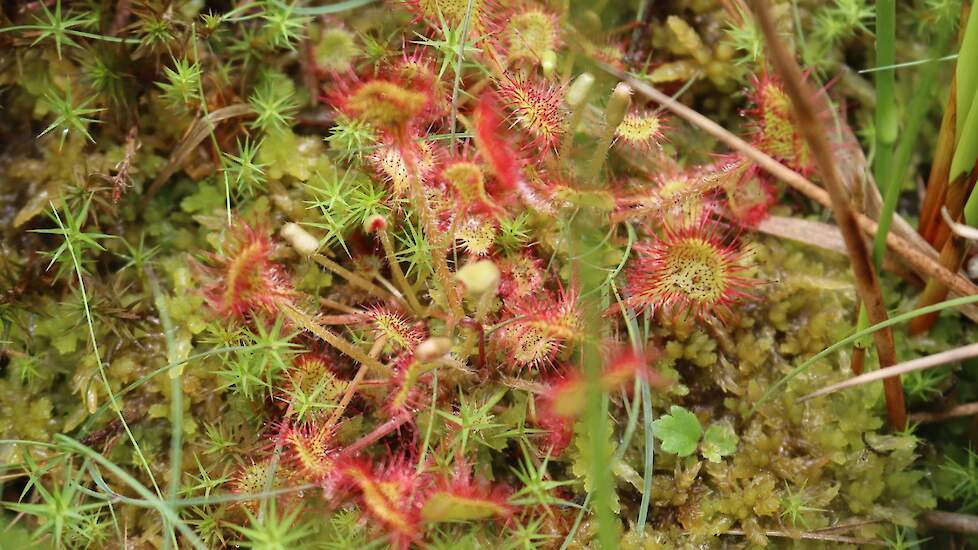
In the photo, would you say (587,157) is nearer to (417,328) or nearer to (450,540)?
(417,328)

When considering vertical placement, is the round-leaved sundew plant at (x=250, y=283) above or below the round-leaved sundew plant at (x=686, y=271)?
below

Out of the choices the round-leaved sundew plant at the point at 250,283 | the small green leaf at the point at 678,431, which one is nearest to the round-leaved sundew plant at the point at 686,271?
the small green leaf at the point at 678,431

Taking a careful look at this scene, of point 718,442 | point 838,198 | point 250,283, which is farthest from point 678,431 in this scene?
point 250,283

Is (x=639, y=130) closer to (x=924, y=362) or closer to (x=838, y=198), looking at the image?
(x=838, y=198)

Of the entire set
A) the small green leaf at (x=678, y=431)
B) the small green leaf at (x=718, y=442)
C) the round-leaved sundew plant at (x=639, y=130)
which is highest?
the round-leaved sundew plant at (x=639, y=130)

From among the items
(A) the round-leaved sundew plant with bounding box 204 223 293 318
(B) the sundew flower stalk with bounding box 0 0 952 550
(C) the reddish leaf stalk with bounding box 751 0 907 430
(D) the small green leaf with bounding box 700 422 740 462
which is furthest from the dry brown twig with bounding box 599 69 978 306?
(A) the round-leaved sundew plant with bounding box 204 223 293 318

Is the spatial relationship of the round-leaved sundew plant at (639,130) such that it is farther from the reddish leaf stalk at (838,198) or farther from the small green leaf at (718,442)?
the small green leaf at (718,442)

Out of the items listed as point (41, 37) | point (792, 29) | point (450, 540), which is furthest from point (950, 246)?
point (41, 37)

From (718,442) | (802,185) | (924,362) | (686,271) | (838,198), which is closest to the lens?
(838,198)
